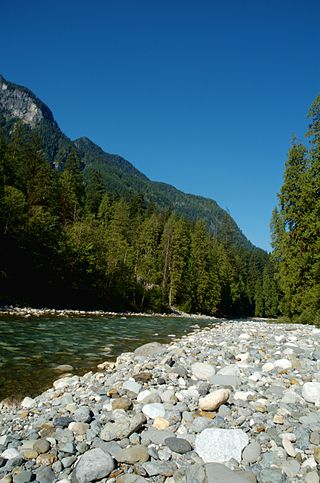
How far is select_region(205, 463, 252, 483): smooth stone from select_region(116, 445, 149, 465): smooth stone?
2.10ft

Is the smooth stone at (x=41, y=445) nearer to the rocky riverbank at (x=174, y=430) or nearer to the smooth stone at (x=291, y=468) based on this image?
the rocky riverbank at (x=174, y=430)

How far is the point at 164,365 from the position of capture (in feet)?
21.5

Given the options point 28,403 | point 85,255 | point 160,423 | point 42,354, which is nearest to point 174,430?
point 160,423

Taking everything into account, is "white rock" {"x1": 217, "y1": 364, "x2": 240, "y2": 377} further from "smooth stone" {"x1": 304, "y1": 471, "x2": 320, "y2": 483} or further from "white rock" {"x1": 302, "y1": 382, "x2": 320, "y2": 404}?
"smooth stone" {"x1": 304, "y1": 471, "x2": 320, "y2": 483}

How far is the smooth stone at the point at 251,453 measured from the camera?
3397 millimetres

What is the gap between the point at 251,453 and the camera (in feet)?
11.3

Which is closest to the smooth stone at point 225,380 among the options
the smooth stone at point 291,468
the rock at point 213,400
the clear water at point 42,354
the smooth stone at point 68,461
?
the rock at point 213,400

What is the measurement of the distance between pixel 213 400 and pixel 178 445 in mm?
949

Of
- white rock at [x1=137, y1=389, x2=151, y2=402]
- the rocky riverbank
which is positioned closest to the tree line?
the rocky riverbank

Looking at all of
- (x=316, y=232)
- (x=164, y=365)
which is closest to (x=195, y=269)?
(x=316, y=232)

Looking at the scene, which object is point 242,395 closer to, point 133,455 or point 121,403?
point 121,403

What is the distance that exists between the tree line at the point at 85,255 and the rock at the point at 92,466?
2337cm

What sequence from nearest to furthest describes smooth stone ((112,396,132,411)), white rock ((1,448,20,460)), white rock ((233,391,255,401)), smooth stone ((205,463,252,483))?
1. smooth stone ((205,463,252,483))
2. white rock ((1,448,20,460))
3. smooth stone ((112,396,132,411))
4. white rock ((233,391,255,401))

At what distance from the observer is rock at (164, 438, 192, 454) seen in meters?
3.56
